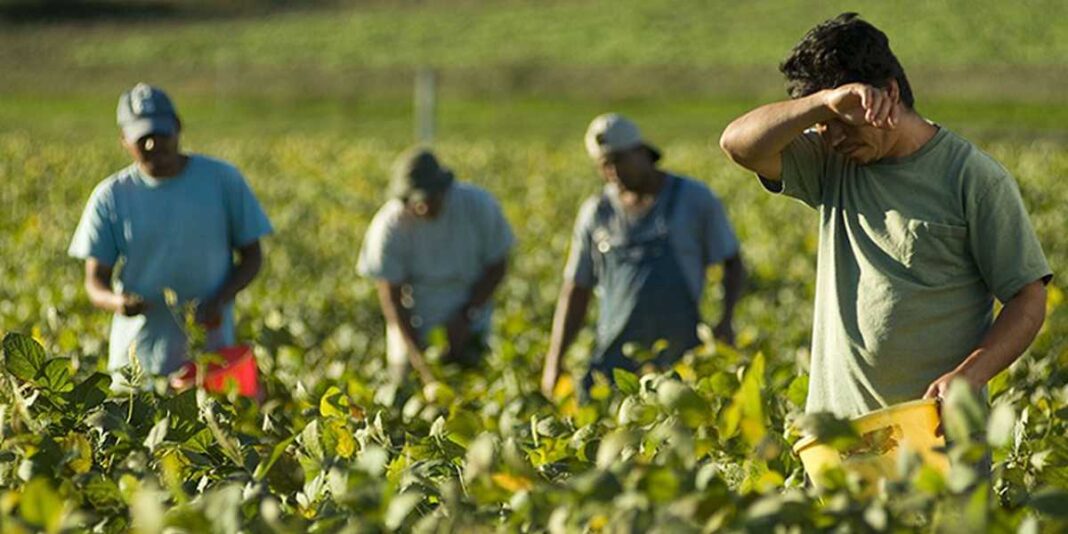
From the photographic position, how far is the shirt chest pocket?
133 inches

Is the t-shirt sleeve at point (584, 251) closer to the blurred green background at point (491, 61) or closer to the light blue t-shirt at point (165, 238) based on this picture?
the light blue t-shirt at point (165, 238)

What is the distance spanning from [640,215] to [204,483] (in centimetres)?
349

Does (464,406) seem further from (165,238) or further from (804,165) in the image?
(804,165)

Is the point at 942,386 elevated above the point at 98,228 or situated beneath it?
elevated above

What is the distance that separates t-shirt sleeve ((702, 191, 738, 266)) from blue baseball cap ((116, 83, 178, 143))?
1.93 meters

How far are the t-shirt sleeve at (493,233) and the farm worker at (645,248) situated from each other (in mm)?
579

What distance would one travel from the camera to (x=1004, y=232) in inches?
132

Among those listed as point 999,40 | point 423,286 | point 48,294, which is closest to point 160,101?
point 423,286

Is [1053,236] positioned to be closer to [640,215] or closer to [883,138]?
[640,215]

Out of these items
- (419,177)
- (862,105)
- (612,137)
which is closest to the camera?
(862,105)

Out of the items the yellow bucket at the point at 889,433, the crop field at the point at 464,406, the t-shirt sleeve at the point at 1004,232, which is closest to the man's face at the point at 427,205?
the crop field at the point at 464,406

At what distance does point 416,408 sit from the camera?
13.4 ft

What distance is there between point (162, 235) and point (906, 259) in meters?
2.99

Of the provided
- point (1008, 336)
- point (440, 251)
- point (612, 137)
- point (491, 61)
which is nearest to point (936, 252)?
point (1008, 336)
